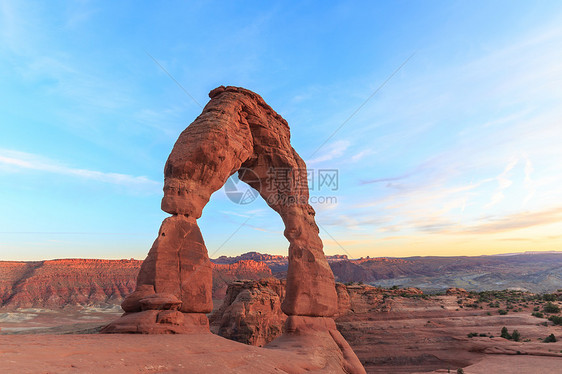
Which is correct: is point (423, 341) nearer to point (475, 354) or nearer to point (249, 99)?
point (475, 354)

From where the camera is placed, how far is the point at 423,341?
77.0 feet

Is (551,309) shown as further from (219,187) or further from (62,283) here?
(62,283)

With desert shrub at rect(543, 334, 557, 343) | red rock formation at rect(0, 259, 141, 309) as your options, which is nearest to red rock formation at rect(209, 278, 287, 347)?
desert shrub at rect(543, 334, 557, 343)

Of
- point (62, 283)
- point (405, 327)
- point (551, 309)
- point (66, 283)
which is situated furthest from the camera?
point (66, 283)

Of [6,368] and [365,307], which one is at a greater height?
[6,368]

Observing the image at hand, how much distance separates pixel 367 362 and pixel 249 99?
1919cm

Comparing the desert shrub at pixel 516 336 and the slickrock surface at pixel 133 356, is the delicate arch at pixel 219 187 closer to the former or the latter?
the slickrock surface at pixel 133 356

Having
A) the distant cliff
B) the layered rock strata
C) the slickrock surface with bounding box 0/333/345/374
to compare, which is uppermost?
the layered rock strata

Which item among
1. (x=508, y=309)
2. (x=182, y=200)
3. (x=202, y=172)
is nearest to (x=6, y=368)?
(x=182, y=200)

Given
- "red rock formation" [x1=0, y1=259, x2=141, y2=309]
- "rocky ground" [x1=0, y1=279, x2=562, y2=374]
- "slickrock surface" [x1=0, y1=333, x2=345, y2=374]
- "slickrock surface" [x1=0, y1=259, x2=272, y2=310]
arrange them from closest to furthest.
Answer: "slickrock surface" [x1=0, y1=333, x2=345, y2=374] < "rocky ground" [x1=0, y1=279, x2=562, y2=374] < "slickrock surface" [x1=0, y1=259, x2=272, y2=310] < "red rock formation" [x1=0, y1=259, x2=141, y2=309]

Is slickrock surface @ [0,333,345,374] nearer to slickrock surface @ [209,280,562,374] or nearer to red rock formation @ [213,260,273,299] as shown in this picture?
slickrock surface @ [209,280,562,374]

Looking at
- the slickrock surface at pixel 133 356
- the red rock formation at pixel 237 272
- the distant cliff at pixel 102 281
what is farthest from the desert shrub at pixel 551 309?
the red rock formation at pixel 237 272

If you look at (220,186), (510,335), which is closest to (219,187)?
(220,186)

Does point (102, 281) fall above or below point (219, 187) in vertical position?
below
